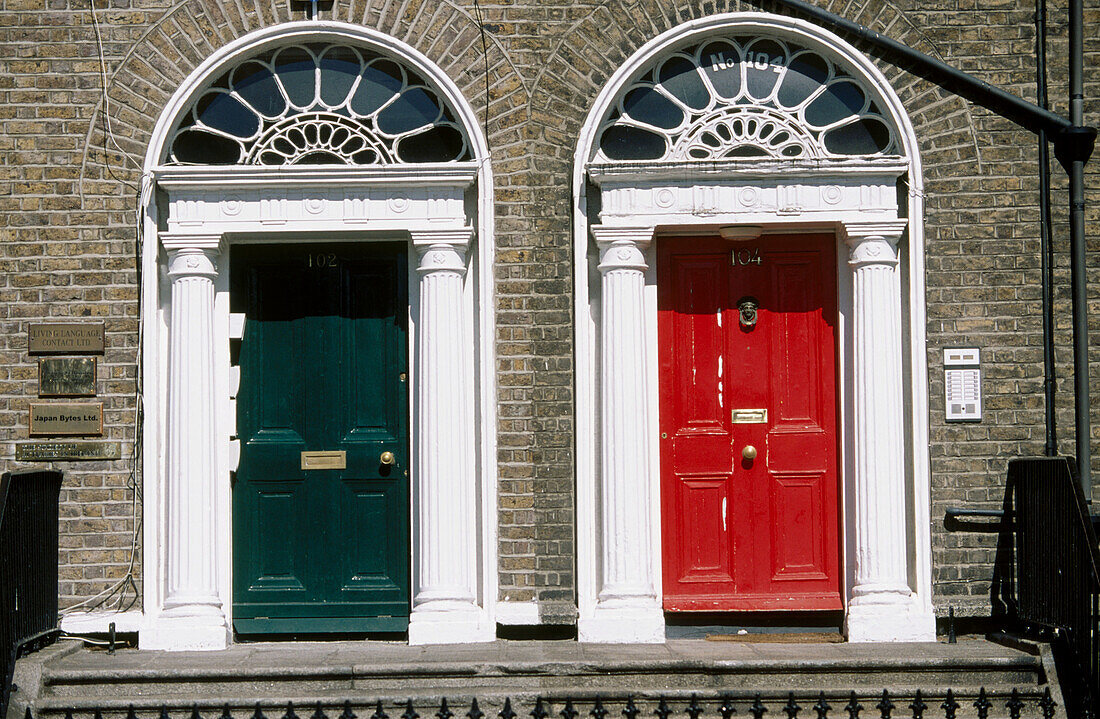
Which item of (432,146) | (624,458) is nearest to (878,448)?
(624,458)

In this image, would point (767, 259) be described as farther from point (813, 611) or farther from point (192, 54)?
point (192, 54)

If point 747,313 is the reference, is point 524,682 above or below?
below

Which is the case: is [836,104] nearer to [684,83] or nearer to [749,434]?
[684,83]

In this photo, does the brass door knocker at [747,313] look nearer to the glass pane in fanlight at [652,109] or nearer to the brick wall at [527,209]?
the brick wall at [527,209]

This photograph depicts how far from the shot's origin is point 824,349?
7.29 metres

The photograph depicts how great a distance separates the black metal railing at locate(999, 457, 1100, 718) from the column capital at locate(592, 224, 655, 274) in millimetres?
Result: 2405

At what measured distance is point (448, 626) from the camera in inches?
270

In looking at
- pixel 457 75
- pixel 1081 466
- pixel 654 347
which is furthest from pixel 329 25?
pixel 1081 466

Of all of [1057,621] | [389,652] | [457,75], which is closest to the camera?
[1057,621]

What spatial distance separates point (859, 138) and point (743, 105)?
0.72 metres

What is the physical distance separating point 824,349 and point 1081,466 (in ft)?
5.19

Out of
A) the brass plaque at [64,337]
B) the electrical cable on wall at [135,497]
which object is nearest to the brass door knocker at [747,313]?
the electrical cable on wall at [135,497]

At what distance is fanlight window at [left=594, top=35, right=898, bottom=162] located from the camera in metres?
7.19

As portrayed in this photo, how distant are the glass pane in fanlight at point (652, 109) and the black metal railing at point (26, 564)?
3863 mm
